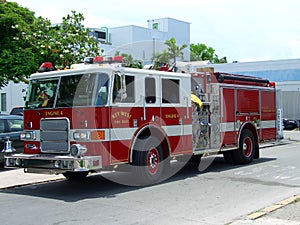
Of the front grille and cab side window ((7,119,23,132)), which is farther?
cab side window ((7,119,23,132))

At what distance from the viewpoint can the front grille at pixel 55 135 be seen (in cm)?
922

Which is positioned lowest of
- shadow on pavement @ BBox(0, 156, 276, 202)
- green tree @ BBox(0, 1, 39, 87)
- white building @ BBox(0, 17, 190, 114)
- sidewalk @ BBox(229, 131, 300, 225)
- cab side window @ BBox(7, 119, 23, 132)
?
shadow on pavement @ BBox(0, 156, 276, 202)

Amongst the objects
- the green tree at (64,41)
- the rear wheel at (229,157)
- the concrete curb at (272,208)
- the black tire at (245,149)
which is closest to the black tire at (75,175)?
the rear wheel at (229,157)

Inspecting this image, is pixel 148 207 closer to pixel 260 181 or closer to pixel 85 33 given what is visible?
pixel 260 181

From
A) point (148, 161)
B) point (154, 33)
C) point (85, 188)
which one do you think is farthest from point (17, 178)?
point (154, 33)

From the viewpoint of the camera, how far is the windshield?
30.1 ft

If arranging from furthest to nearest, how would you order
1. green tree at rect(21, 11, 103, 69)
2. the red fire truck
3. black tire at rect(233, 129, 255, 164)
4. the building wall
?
the building wall, green tree at rect(21, 11, 103, 69), black tire at rect(233, 129, 255, 164), the red fire truck

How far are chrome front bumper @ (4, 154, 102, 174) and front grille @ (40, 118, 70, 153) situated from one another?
197 mm

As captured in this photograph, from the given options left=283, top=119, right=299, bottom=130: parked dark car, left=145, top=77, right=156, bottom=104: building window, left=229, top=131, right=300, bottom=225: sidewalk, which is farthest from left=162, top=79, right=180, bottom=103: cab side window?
left=283, top=119, right=299, bottom=130: parked dark car

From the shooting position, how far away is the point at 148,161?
1012cm

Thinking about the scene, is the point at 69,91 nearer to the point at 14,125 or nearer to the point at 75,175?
the point at 75,175

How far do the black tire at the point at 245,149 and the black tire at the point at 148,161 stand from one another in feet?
11.2

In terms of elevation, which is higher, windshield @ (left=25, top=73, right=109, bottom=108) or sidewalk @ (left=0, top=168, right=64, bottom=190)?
windshield @ (left=25, top=73, right=109, bottom=108)

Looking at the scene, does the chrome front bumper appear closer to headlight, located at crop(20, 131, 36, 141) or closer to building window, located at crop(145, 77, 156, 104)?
headlight, located at crop(20, 131, 36, 141)
